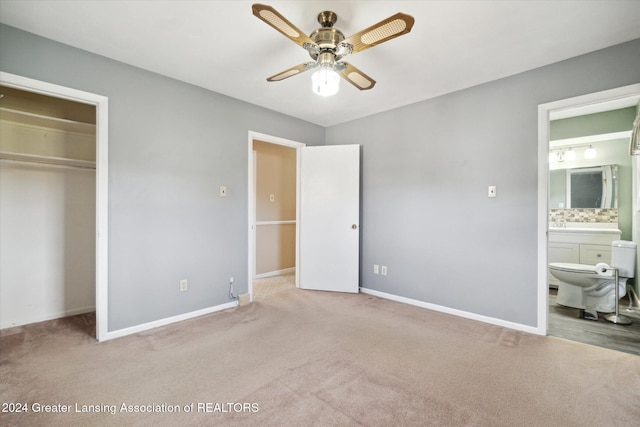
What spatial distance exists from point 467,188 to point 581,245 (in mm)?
2389

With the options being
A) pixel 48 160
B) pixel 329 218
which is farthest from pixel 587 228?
pixel 48 160

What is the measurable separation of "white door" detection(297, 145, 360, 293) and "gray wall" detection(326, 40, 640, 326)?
19 cm

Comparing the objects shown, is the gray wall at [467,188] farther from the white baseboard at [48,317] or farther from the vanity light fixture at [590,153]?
the white baseboard at [48,317]

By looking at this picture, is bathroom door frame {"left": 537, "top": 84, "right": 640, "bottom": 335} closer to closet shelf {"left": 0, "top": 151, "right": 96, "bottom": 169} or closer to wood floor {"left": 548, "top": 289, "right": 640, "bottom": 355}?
wood floor {"left": 548, "top": 289, "right": 640, "bottom": 355}

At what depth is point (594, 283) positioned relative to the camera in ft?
10.1

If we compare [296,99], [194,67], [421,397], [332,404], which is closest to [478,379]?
[421,397]

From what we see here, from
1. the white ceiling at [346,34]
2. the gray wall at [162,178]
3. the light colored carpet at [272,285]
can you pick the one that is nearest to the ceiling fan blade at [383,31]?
the white ceiling at [346,34]

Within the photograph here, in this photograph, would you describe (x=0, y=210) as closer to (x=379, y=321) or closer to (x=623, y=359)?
(x=379, y=321)

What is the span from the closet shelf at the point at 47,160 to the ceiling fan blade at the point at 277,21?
251cm

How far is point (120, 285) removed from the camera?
254 centimetres

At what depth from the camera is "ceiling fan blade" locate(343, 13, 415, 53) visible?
144 centimetres

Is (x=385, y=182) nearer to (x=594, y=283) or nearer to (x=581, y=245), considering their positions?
(x=594, y=283)

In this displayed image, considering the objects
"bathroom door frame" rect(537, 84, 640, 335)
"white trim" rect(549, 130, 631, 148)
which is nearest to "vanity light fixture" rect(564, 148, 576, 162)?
"white trim" rect(549, 130, 631, 148)

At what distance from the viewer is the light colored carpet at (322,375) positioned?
5.17ft
